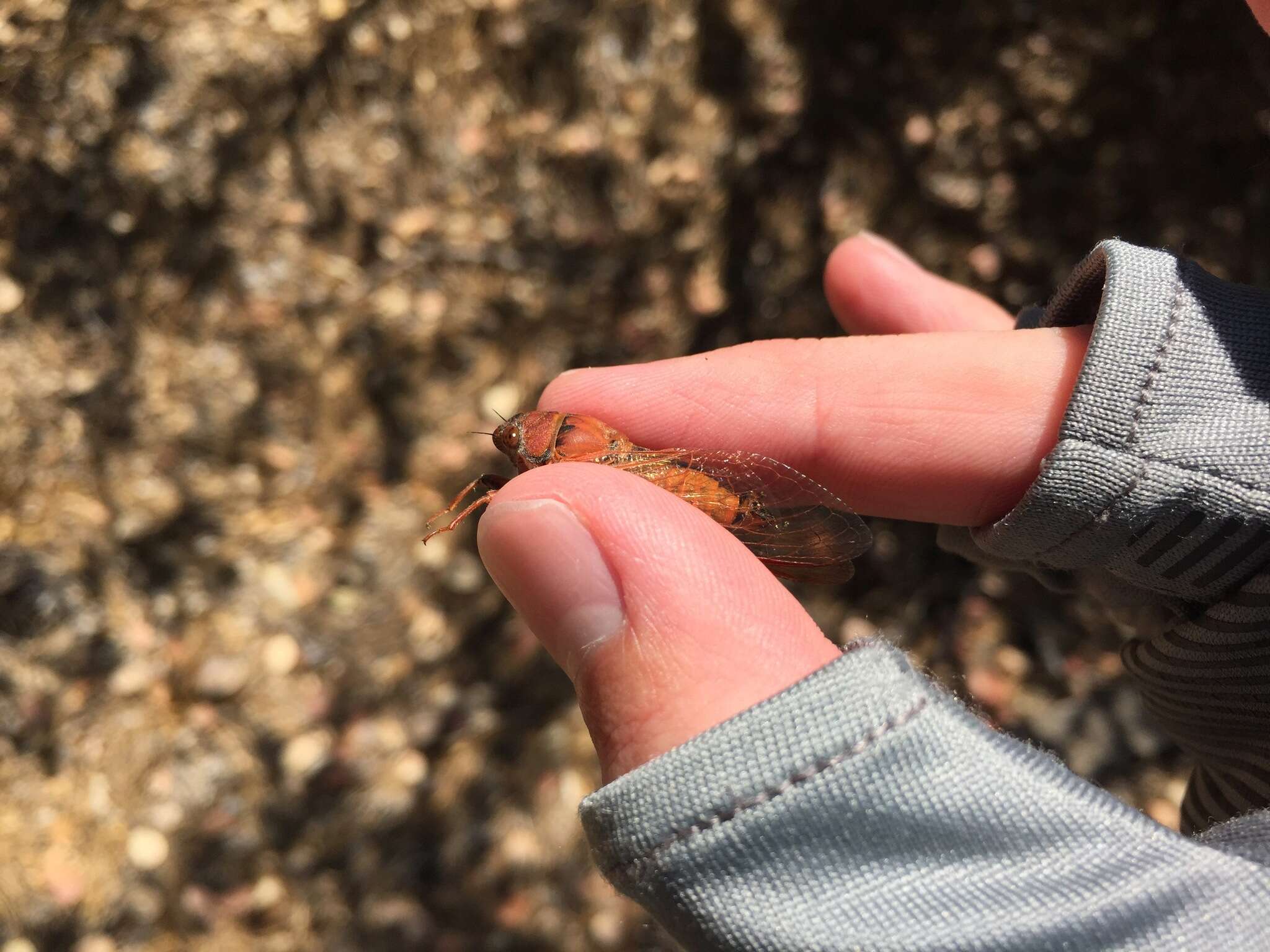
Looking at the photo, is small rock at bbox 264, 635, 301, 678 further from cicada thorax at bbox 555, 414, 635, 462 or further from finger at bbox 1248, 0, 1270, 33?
finger at bbox 1248, 0, 1270, 33

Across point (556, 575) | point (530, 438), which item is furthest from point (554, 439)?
point (556, 575)

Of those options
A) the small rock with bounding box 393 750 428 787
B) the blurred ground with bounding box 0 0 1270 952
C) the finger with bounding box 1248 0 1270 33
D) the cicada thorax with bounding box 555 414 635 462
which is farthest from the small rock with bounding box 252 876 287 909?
the finger with bounding box 1248 0 1270 33

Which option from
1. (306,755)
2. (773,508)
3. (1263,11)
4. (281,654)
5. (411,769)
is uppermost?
(1263,11)

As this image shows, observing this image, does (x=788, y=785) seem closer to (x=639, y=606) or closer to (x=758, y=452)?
(x=639, y=606)

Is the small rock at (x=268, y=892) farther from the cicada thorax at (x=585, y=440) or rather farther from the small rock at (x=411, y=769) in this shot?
the cicada thorax at (x=585, y=440)

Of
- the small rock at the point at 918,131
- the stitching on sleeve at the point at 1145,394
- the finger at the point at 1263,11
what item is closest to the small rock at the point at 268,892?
the stitching on sleeve at the point at 1145,394

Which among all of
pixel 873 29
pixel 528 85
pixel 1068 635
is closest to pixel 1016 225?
pixel 873 29
